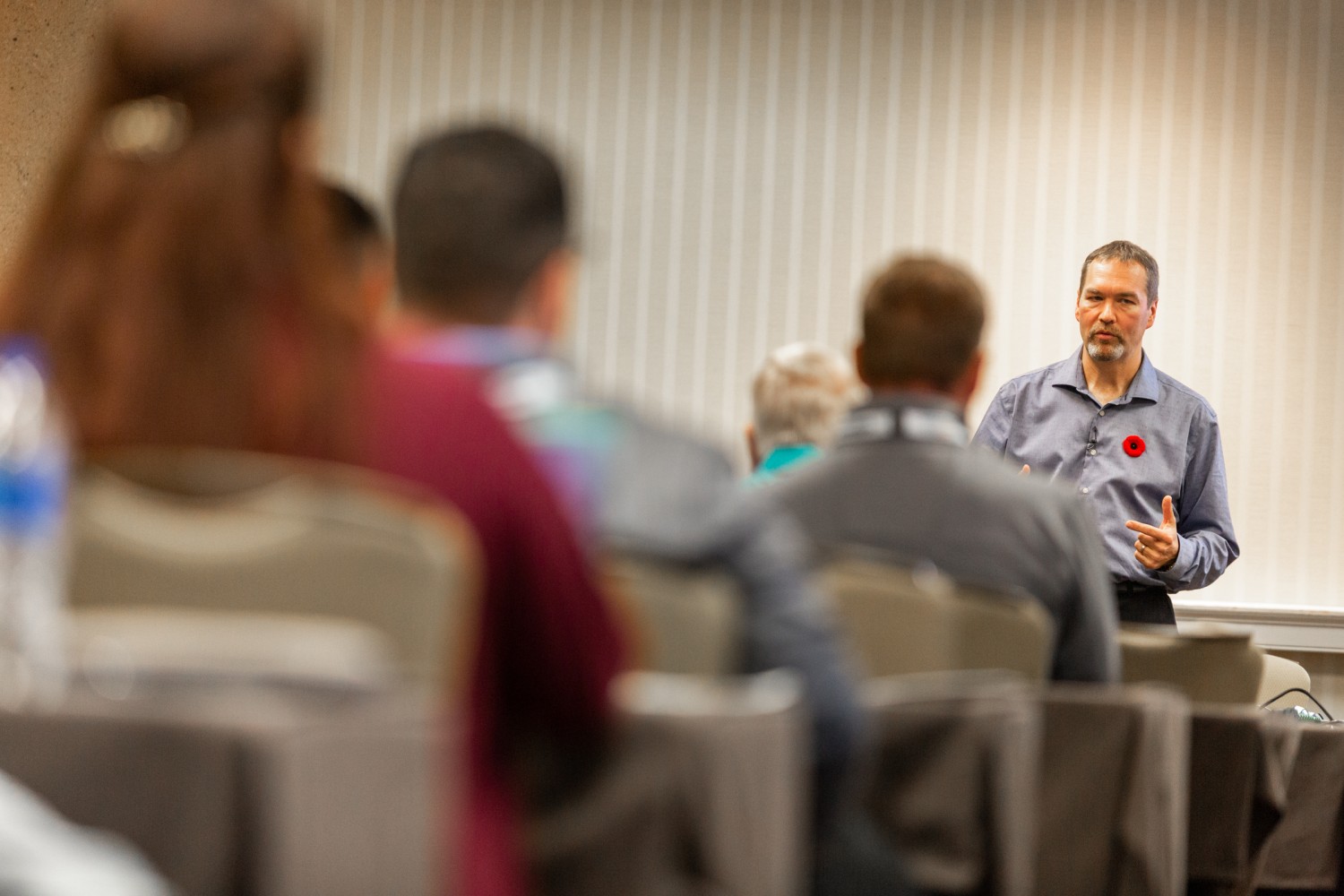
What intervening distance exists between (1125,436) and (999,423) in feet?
1.11

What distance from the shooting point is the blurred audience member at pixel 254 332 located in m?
1.22

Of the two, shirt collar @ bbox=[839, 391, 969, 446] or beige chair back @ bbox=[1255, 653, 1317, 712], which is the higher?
shirt collar @ bbox=[839, 391, 969, 446]

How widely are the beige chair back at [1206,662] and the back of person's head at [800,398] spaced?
77 cm

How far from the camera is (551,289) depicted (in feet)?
5.27

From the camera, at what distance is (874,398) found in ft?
7.58

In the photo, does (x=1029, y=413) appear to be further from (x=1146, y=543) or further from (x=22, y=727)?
(x=22, y=727)

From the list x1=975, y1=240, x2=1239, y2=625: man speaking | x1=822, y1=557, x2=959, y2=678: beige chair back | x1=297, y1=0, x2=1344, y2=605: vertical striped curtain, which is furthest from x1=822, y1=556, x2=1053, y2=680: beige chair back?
x1=297, y1=0, x2=1344, y2=605: vertical striped curtain

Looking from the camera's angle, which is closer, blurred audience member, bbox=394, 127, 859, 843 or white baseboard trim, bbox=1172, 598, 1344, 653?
blurred audience member, bbox=394, 127, 859, 843

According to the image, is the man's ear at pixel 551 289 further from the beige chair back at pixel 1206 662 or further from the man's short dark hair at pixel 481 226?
the beige chair back at pixel 1206 662

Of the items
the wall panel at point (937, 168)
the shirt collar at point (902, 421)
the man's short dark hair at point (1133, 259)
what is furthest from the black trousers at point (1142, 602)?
the shirt collar at point (902, 421)

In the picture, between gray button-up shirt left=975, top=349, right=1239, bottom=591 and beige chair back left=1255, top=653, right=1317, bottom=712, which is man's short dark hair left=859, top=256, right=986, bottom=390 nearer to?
beige chair back left=1255, top=653, right=1317, bottom=712

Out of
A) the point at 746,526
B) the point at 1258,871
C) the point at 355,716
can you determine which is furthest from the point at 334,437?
the point at 1258,871

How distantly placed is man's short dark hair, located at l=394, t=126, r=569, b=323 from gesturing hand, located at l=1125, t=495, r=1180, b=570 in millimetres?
2810

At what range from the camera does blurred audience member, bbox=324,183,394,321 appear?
2008 mm
